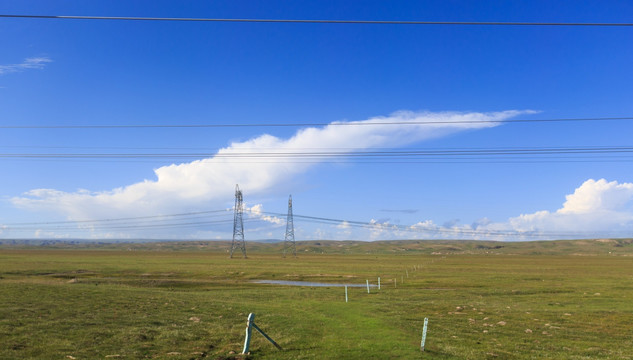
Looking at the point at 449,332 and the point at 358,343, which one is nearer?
the point at 358,343

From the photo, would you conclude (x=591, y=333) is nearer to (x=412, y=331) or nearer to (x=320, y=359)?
(x=412, y=331)

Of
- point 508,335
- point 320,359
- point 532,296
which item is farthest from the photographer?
point 532,296

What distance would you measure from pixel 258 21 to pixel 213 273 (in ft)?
283

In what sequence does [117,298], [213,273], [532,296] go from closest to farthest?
[117,298], [532,296], [213,273]

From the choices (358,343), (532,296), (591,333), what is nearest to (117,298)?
(358,343)

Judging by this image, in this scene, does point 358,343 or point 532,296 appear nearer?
point 358,343

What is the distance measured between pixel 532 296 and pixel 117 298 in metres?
52.6

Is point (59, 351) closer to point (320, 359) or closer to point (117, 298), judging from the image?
point (320, 359)

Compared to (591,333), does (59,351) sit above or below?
above

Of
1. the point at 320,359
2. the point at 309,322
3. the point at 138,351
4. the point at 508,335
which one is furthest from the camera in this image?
the point at 309,322

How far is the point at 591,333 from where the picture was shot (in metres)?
29.6

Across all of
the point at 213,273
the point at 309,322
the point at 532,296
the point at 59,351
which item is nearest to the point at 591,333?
the point at 309,322

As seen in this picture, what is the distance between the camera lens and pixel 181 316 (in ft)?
112

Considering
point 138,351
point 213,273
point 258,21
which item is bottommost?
point 213,273
